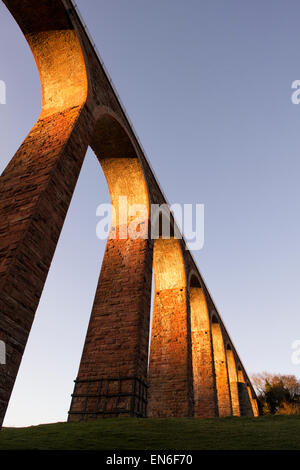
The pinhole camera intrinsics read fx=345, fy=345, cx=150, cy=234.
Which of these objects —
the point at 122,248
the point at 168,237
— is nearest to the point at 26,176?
the point at 122,248

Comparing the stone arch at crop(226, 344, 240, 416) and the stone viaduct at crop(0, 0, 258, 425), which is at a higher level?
the stone arch at crop(226, 344, 240, 416)

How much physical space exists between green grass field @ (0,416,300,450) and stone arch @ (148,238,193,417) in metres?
4.95

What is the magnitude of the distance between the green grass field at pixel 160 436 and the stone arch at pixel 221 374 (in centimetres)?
1217

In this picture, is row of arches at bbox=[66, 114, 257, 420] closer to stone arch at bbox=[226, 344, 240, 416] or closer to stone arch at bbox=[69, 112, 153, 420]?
stone arch at bbox=[69, 112, 153, 420]

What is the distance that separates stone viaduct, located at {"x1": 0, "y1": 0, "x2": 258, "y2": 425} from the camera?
451cm

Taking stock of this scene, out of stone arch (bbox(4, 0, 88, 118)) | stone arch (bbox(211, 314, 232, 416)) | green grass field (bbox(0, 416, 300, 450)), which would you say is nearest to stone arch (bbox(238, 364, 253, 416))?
stone arch (bbox(211, 314, 232, 416))

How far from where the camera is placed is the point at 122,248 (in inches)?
348

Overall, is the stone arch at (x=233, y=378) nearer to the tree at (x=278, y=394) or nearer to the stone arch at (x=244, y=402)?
the stone arch at (x=244, y=402)

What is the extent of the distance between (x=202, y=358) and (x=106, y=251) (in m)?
7.00

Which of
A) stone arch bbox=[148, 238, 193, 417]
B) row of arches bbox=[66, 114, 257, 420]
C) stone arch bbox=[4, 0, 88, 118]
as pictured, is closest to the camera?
stone arch bbox=[4, 0, 88, 118]

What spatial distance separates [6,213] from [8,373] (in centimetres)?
220

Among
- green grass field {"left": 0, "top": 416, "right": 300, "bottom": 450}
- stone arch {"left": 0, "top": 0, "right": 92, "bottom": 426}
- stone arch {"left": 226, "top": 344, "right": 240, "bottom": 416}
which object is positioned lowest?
green grass field {"left": 0, "top": 416, "right": 300, "bottom": 450}
